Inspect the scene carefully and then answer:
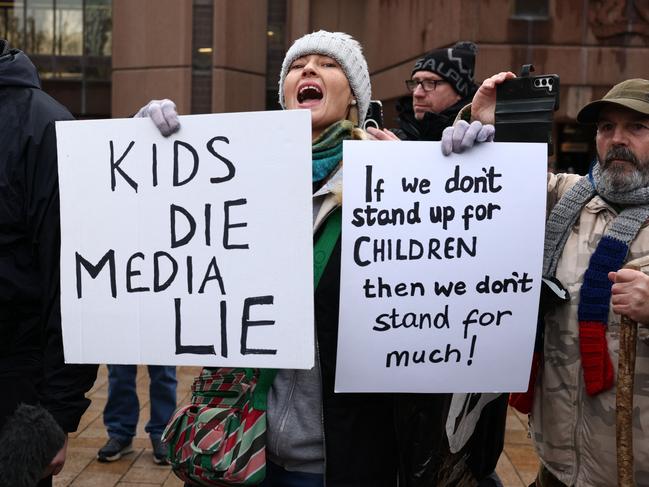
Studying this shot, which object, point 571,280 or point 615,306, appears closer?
point 615,306

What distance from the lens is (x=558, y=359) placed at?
7.88ft

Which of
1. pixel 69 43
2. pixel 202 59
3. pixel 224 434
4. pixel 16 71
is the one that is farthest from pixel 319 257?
pixel 69 43

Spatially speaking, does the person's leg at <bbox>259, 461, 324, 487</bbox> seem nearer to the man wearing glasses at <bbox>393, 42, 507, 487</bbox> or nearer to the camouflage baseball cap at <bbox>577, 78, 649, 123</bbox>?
the man wearing glasses at <bbox>393, 42, 507, 487</bbox>

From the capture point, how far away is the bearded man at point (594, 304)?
2.29 meters

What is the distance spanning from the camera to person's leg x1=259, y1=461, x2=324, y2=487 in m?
2.21

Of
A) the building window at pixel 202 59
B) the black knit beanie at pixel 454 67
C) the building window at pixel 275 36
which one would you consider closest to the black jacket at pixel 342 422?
the black knit beanie at pixel 454 67

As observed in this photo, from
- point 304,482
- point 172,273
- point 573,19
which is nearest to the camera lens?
point 172,273

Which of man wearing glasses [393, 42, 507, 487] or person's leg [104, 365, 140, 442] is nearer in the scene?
man wearing glasses [393, 42, 507, 487]

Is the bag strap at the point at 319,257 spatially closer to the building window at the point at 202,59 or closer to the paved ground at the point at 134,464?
the paved ground at the point at 134,464

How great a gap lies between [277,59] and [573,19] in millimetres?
5304

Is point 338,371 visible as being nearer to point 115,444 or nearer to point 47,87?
point 115,444

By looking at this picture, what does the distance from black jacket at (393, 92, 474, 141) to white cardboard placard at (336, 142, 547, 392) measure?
2099 millimetres

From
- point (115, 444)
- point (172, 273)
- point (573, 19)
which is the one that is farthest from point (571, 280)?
point (573, 19)

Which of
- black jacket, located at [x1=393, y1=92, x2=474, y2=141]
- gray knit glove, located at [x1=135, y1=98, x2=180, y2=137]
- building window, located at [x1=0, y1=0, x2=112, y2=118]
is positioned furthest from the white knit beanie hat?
building window, located at [x1=0, y1=0, x2=112, y2=118]
